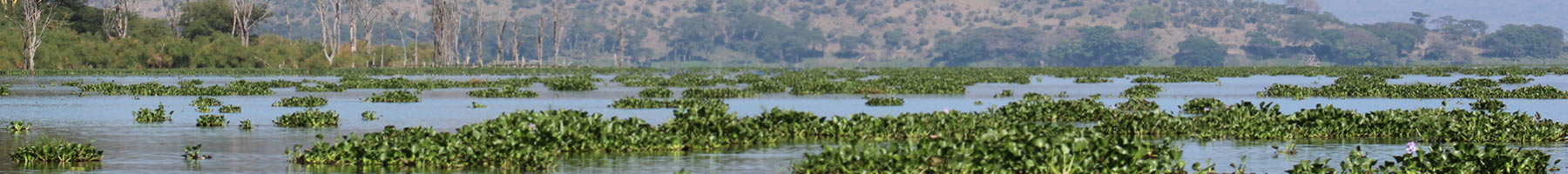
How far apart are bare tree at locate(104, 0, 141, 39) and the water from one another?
164 ft

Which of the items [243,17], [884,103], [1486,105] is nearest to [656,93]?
[884,103]

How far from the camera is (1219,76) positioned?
246 ft

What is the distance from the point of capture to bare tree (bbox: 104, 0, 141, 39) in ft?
321

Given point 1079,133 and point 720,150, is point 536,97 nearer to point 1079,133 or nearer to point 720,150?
point 720,150

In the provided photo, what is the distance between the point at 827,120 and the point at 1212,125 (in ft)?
14.1

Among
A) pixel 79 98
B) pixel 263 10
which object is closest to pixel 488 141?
pixel 79 98

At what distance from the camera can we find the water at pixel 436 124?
56.0 feet

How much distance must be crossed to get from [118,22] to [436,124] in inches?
3081

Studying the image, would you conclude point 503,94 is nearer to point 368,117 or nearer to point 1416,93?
point 368,117

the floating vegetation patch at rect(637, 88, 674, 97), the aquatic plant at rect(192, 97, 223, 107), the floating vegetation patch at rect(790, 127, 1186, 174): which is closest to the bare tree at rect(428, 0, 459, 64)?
the floating vegetation patch at rect(637, 88, 674, 97)

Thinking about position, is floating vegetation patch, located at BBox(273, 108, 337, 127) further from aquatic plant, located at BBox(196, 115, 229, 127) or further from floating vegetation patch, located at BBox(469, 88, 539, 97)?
floating vegetation patch, located at BBox(469, 88, 539, 97)

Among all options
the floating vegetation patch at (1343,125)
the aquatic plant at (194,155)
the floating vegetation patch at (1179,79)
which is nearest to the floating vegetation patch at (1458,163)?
the floating vegetation patch at (1343,125)

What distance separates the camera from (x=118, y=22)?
326ft

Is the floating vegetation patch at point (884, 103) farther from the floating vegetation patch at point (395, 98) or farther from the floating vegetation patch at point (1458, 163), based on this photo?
the floating vegetation patch at point (1458, 163)
